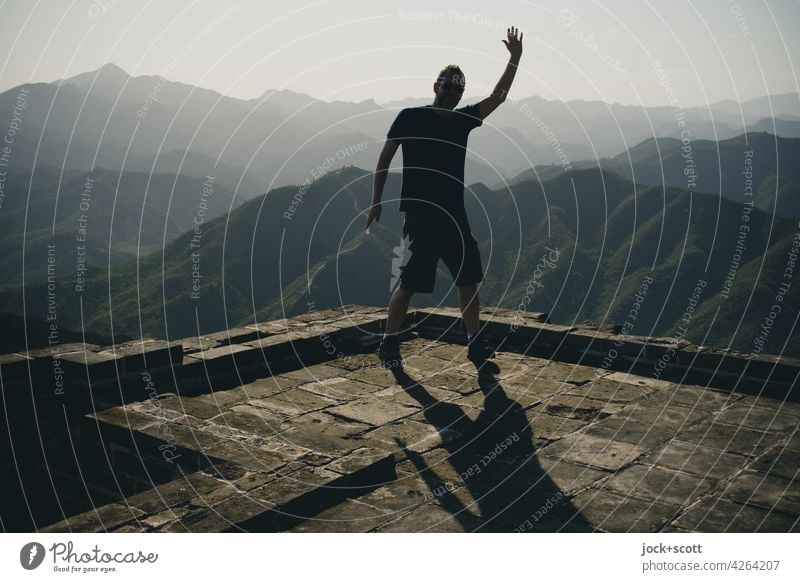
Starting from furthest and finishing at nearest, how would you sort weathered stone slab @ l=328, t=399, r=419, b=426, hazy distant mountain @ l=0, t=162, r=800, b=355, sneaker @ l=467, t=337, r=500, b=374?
hazy distant mountain @ l=0, t=162, r=800, b=355 → sneaker @ l=467, t=337, r=500, b=374 → weathered stone slab @ l=328, t=399, r=419, b=426

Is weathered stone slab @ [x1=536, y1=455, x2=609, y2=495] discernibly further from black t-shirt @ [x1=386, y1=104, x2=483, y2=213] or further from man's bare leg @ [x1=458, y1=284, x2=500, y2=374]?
black t-shirt @ [x1=386, y1=104, x2=483, y2=213]

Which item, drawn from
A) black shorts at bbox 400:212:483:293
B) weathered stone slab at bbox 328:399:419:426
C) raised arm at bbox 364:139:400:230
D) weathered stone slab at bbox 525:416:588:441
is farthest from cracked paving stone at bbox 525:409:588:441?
raised arm at bbox 364:139:400:230

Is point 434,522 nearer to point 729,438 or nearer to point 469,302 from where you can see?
point 729,438

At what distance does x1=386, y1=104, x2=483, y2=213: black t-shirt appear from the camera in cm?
637

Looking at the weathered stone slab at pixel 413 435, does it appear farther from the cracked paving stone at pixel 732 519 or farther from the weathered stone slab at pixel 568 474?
the cracked paving stone at pixel 732 519

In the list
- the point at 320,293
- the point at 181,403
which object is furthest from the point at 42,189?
the point at 181,403

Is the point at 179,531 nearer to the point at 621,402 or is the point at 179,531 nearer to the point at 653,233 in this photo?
the point at 621,402

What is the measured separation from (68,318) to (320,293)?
25864 mm

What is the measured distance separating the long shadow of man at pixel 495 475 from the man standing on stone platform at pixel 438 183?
1.05m

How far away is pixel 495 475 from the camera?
466 cm

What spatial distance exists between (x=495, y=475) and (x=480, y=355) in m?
2.29

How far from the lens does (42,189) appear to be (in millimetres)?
160750
